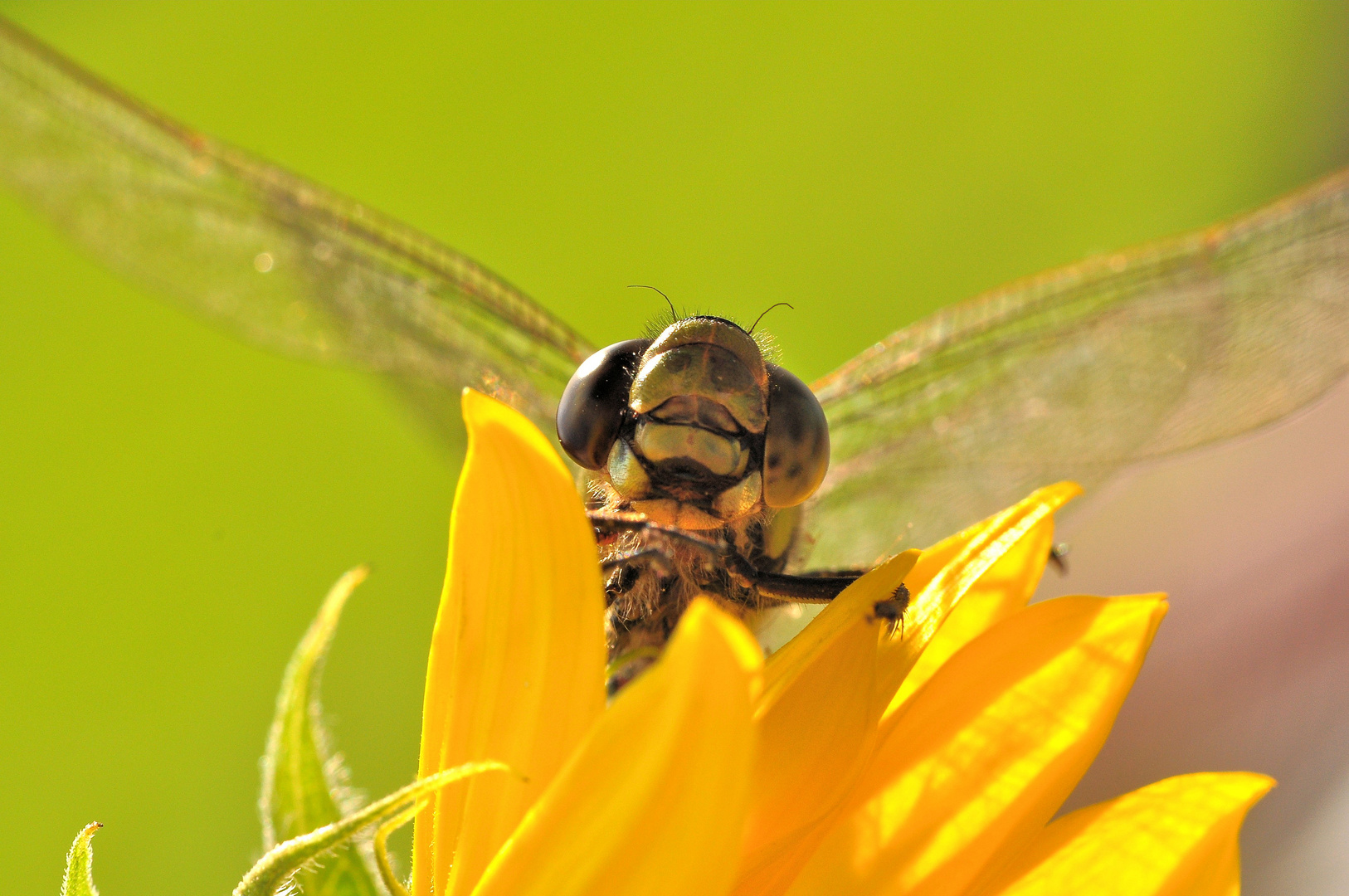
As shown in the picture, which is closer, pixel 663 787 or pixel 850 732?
pixel 663 787

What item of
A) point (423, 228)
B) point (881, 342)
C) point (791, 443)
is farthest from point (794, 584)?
point (423, 228)

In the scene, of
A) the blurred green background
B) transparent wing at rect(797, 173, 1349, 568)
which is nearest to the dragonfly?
transparent wing at rect(797, 173, 1349, 568)

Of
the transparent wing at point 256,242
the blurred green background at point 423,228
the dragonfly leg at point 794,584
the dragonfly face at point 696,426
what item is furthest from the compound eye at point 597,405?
the blurred green background at point 423,228

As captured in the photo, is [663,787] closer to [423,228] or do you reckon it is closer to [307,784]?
[307,784]

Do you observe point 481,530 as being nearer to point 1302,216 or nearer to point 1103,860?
point 1103,860

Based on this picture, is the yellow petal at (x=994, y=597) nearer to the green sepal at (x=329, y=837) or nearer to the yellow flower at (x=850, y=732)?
the yellow flower at (x=850, y=732)

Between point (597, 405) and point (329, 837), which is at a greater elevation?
point (597, 405)

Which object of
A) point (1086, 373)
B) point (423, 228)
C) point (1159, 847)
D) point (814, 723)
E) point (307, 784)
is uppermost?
point (423, 228)
